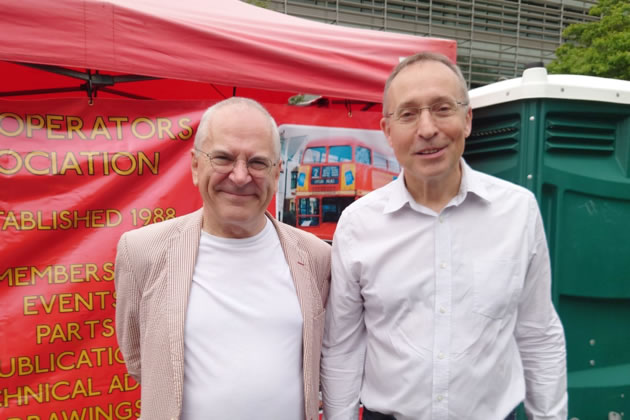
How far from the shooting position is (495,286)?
50.9 inches

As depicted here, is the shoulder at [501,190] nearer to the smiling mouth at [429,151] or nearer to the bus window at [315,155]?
the smiling mouth at [429,151]

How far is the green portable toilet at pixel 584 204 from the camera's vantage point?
183cm

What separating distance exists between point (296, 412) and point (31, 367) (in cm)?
131

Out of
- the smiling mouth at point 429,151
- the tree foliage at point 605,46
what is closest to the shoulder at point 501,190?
the smiling mouth at point 429,151

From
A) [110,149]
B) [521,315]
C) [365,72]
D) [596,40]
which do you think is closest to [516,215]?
[521,315]

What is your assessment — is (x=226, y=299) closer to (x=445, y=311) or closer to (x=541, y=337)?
(x=445, y=311)

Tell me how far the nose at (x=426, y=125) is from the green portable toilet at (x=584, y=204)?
2.79 feet

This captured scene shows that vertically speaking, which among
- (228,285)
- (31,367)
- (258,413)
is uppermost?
(228,285)

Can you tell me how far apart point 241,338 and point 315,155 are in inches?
54.2

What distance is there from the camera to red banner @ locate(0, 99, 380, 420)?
1846 millimetres

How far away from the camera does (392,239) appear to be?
4.43 feet

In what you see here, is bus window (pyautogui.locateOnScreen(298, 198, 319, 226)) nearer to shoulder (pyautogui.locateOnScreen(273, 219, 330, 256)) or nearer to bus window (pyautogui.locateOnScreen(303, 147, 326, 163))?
bus window (pyautogui.locateOnScreen(303, 147, 326, 163))

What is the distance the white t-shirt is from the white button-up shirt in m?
0.18

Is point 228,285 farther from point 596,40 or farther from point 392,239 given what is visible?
point 596,40
